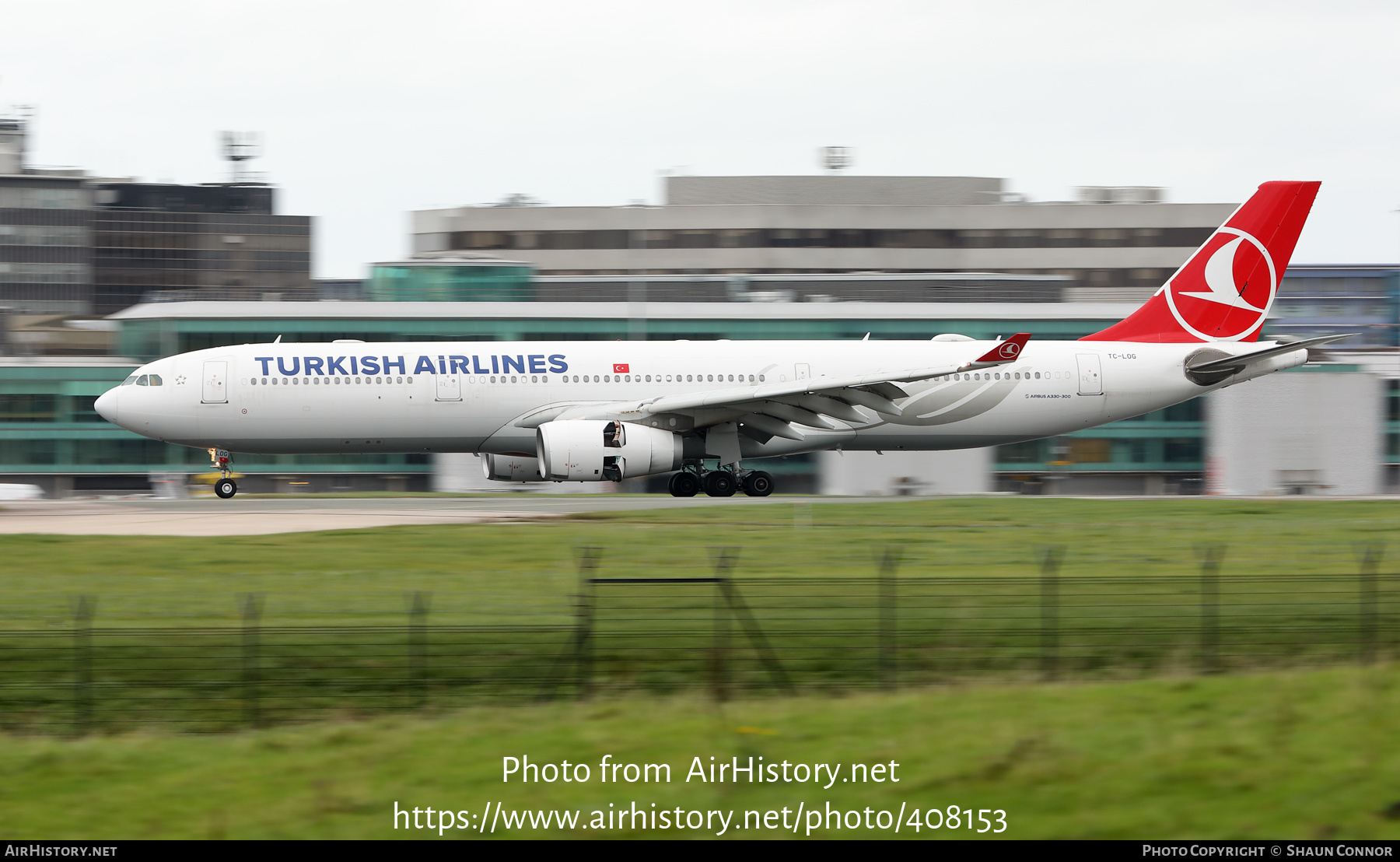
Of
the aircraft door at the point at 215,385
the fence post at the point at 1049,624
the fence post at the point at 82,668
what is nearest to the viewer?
the fence post at the point at 82,668

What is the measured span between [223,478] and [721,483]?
12762 mm

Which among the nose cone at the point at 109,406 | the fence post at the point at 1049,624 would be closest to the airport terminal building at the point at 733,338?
the nose cone at the point at 109,406

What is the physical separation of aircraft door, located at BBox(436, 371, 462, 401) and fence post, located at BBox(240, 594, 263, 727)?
21058mm

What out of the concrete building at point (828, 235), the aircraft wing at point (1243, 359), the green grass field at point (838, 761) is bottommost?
the green grass field at point (838, 761)

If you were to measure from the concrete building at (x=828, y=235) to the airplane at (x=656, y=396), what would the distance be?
59.7 m

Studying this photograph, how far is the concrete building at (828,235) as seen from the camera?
9775 centimetres

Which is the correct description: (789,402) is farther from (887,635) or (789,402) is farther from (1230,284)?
(887,635)

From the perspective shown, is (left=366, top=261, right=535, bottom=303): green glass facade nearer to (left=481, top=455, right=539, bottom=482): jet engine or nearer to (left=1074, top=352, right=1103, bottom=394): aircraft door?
(left=481, top=455, right=539, bottom=482): jet engine

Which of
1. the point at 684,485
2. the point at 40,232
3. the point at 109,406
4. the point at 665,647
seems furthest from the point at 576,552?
the point at 40,232

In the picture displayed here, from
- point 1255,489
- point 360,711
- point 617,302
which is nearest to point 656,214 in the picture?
point 617,302

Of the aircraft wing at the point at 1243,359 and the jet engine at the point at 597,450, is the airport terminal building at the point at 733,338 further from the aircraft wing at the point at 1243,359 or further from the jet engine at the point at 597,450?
the jet engine at the point at 597,450

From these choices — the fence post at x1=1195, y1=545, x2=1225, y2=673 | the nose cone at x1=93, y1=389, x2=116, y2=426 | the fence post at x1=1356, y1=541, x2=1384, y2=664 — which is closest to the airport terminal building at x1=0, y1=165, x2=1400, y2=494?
the nose cone at x1=93, y1=389, x2=116, y2=426

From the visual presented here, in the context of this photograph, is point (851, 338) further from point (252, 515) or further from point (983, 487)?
point (252, 515)

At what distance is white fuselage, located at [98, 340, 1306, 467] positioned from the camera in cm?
3603
